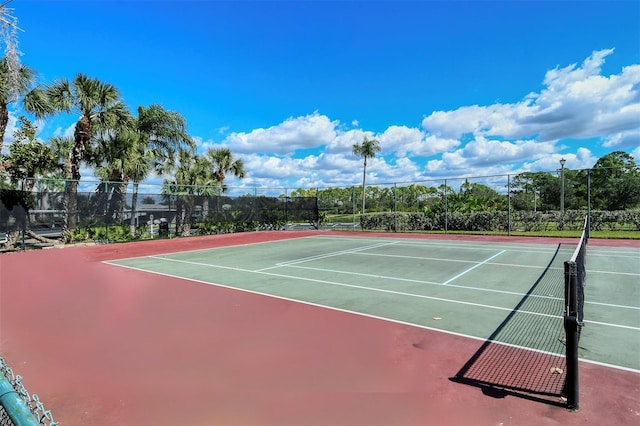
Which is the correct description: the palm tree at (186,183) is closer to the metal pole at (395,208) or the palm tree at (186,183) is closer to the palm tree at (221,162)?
the palm tree at (221,162)

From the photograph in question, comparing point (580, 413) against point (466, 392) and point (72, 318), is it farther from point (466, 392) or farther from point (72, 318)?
point (72, 318)

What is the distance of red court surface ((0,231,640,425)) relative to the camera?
317 centimetres

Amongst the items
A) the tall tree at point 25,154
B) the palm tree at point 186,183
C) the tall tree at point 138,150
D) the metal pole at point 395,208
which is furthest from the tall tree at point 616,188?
the tall tree at point 25,154

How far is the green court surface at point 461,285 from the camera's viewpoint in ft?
16.5

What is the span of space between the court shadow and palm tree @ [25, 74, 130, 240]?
17542 mm

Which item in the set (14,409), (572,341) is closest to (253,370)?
(14,409)

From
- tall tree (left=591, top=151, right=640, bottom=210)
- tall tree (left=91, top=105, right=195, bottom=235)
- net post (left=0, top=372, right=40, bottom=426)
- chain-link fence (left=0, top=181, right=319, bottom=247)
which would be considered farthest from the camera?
tall tree (left=591, top=151, right=640, bottom=210)

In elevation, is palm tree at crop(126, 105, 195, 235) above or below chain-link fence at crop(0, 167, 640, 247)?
above

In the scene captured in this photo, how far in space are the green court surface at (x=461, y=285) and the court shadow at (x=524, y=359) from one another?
0.03 meters

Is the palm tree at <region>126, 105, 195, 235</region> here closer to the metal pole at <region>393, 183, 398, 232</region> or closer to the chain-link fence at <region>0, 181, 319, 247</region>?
the chain-link fence at <region>0, 181, 319, 247</region>

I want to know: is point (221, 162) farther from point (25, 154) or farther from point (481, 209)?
point (481, 209)

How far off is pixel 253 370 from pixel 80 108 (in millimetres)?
17944

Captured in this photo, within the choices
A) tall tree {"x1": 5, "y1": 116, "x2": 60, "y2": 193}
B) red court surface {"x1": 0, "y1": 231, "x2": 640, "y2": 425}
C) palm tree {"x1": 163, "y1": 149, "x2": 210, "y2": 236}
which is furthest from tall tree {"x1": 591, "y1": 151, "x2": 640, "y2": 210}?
tall tree {"x1": 5, "y1": 116, "x2": 60, "y2": 193}

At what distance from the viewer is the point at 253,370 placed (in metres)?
3.97
